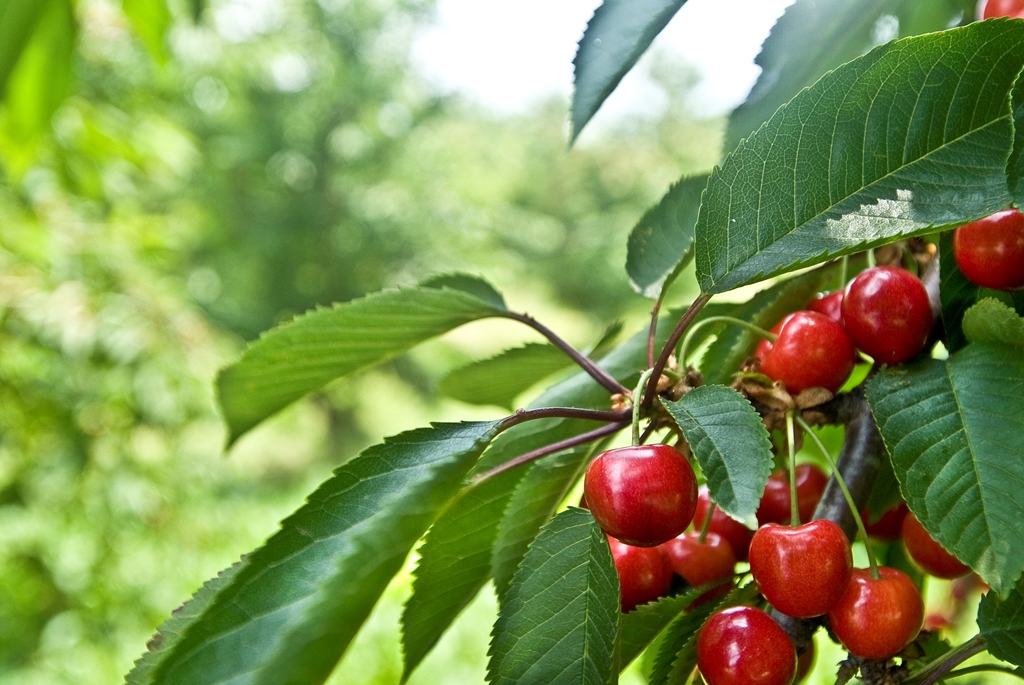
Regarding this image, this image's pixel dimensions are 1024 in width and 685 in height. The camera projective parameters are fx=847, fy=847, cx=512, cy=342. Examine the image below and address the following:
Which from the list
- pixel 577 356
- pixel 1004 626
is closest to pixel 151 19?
pixel 577 356

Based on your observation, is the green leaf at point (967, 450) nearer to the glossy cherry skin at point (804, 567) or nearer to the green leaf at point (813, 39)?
the glossy cherry skin at point (804, 567)

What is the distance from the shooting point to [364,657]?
2.30 m

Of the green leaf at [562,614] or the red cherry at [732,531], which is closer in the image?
the green leaf at [562,614]

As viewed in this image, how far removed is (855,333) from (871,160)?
0.08 m

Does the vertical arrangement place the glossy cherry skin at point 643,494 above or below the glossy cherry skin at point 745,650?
above

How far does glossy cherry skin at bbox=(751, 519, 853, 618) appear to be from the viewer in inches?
12.5

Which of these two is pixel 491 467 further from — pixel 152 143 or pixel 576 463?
pixel 152 143

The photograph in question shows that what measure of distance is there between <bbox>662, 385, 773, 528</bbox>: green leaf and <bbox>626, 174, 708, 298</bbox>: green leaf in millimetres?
135

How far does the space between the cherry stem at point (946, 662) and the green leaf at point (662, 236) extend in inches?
8.2

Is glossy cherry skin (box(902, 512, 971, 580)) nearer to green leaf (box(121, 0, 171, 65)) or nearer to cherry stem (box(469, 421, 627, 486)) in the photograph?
cherry stem (box(469, 421, 627, 486))

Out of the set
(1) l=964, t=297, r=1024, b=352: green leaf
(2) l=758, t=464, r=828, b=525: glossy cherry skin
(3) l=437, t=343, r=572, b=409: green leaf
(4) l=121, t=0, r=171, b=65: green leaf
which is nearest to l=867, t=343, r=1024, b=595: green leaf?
(1) l=964, t=297, r=1024, b=352: green leaf

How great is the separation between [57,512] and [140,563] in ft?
1.17

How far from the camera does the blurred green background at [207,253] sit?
2.53 meters

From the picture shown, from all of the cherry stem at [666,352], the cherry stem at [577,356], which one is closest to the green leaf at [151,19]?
the cherry stem at [577,356]
